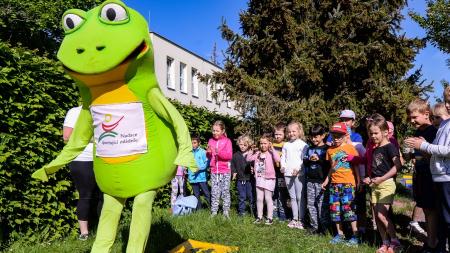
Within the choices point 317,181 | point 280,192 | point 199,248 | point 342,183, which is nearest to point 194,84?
point 280,192

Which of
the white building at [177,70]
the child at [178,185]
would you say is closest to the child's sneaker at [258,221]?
the child at [178,185]

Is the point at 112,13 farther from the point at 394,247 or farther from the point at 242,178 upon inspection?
the point at 242,178

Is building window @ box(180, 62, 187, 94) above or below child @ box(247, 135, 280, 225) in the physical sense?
above

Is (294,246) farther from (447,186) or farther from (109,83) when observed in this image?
(109,83)

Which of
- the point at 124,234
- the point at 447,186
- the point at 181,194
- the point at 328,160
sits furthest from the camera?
the point at 181,194

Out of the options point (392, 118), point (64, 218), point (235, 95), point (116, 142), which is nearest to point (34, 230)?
point (64, 218)

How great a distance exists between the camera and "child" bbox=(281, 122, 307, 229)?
24.0 feet

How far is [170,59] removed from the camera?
2678cm

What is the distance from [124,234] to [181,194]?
3.29 meters

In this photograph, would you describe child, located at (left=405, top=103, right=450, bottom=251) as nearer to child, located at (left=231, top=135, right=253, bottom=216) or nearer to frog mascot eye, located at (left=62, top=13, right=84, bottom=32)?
frog mascot eye, located at (left=62, top=13, right=84, bottom=32)

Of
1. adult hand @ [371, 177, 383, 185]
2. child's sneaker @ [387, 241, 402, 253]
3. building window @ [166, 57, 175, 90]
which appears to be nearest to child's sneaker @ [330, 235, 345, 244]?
child's sneaker @ [387, 241, 402, 253]

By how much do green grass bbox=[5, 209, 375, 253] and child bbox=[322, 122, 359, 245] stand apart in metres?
0.33

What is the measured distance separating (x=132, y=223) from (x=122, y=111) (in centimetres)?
98

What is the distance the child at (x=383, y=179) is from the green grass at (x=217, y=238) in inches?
12.1
